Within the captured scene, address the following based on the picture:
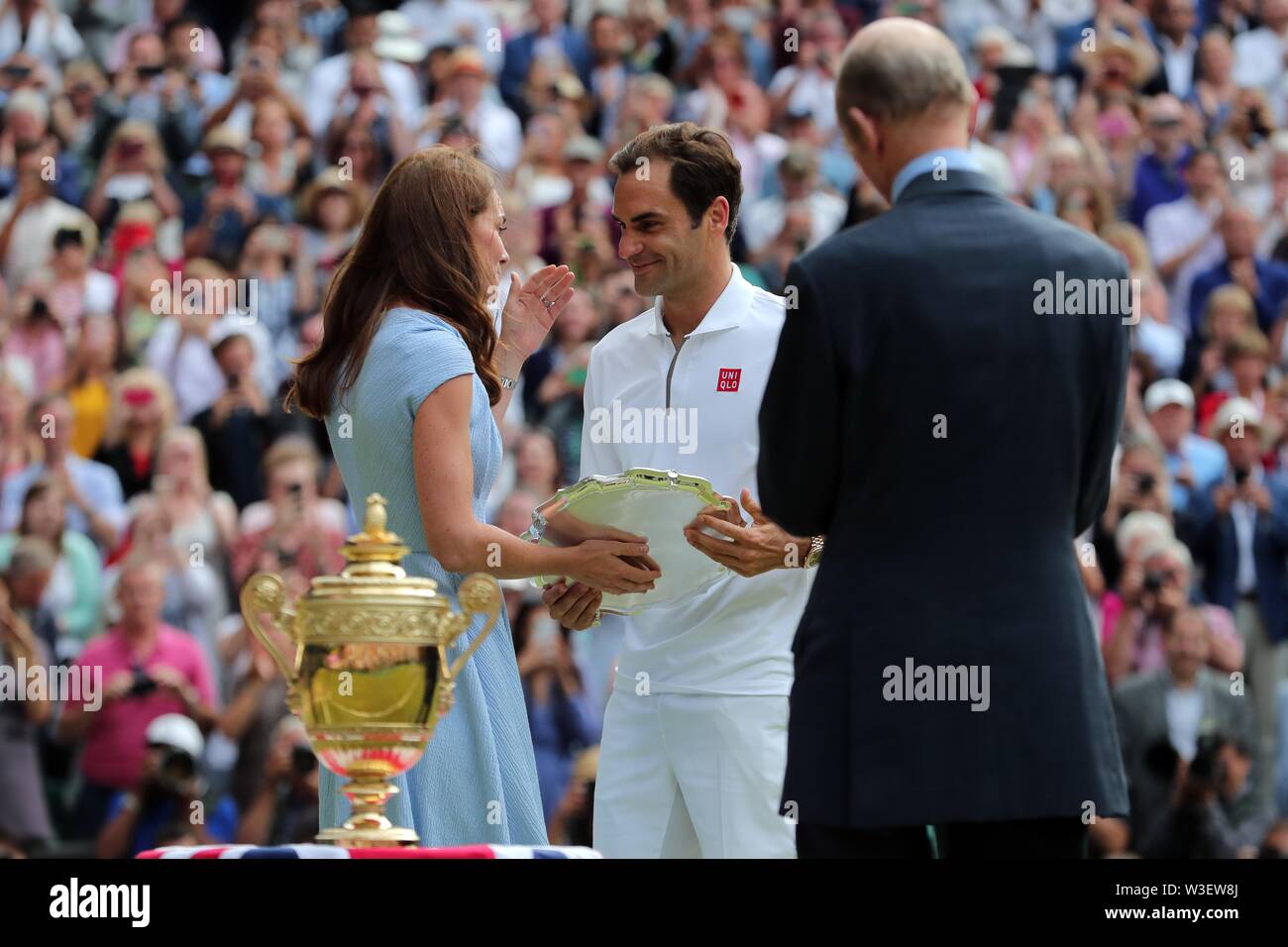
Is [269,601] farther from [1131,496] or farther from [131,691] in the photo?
[1131,496]

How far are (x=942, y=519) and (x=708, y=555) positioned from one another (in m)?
1.14

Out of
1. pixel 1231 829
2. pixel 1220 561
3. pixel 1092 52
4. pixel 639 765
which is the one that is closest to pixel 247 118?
pixel 1092 52

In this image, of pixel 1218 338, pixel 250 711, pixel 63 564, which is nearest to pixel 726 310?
pixel 250 711

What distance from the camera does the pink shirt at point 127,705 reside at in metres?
7.65

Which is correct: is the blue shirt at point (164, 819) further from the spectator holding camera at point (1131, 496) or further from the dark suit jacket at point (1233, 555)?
the dark suit jacket at point (1233, 555)

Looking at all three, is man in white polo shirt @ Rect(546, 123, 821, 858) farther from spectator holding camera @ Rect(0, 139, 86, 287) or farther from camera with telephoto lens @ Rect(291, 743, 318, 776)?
spectator holding camera @ Rect(0, 139, 86, 287)

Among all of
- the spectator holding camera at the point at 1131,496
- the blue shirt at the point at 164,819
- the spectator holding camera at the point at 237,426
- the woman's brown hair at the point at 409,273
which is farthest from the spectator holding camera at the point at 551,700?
the woman's brown hair at the point at 409,273

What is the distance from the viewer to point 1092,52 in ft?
38.0

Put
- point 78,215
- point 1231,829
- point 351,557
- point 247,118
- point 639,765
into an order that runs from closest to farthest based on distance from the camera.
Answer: point 351,557 < point 639,765 < point 1231,829 < point 78,215 < point 247,118

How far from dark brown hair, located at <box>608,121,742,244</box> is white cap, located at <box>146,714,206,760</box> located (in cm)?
337
